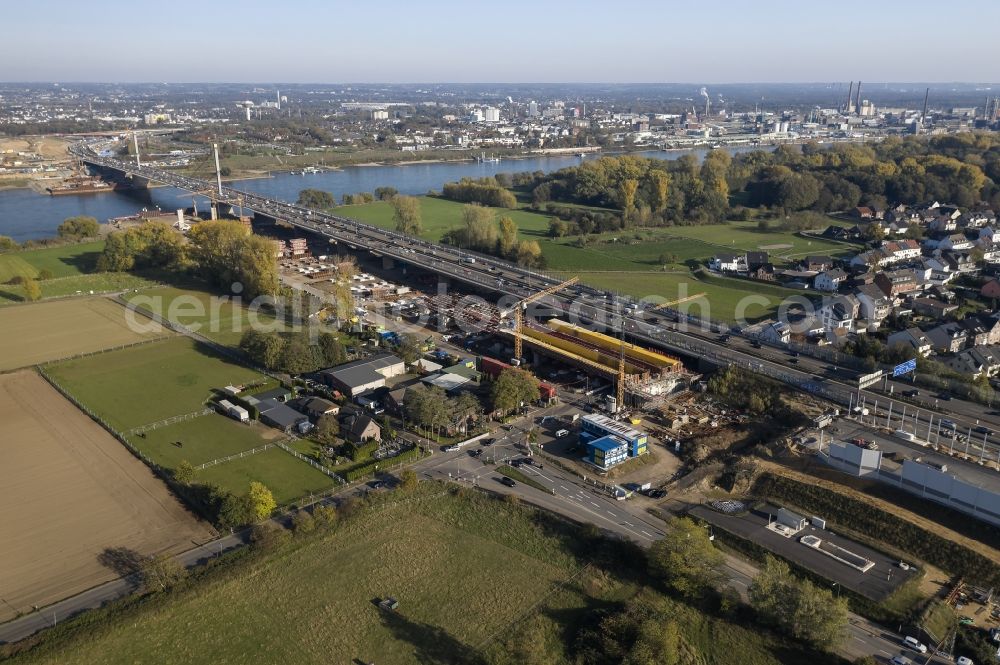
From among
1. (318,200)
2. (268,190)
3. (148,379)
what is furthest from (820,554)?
(268,190)

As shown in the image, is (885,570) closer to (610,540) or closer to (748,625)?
(748,625)

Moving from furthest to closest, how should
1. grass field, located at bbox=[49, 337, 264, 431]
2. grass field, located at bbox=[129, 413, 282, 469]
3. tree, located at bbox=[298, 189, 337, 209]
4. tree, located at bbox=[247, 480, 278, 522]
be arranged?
tree, located at bbox=[298, 189, 337, 209] → grass field, located at bbox=[49, 337, 264, 431] → grass field, located at bbox=[129, 413, 282, 469] → tree, located at bbox=[247, 480, 278, 522]

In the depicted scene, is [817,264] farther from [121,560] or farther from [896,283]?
[121,560]

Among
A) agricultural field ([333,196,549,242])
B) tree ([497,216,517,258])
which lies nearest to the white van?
tree ([497,216,517,258])

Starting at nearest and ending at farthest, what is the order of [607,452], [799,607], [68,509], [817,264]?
[799,607] < [68,509] < [607,452] < [817,264]

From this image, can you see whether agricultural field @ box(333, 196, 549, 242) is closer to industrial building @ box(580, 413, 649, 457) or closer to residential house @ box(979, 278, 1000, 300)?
residential house @ box(979, 278, 1000, 300)

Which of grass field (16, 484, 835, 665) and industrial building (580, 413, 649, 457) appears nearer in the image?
grass field (16, 484, 835, 665)
